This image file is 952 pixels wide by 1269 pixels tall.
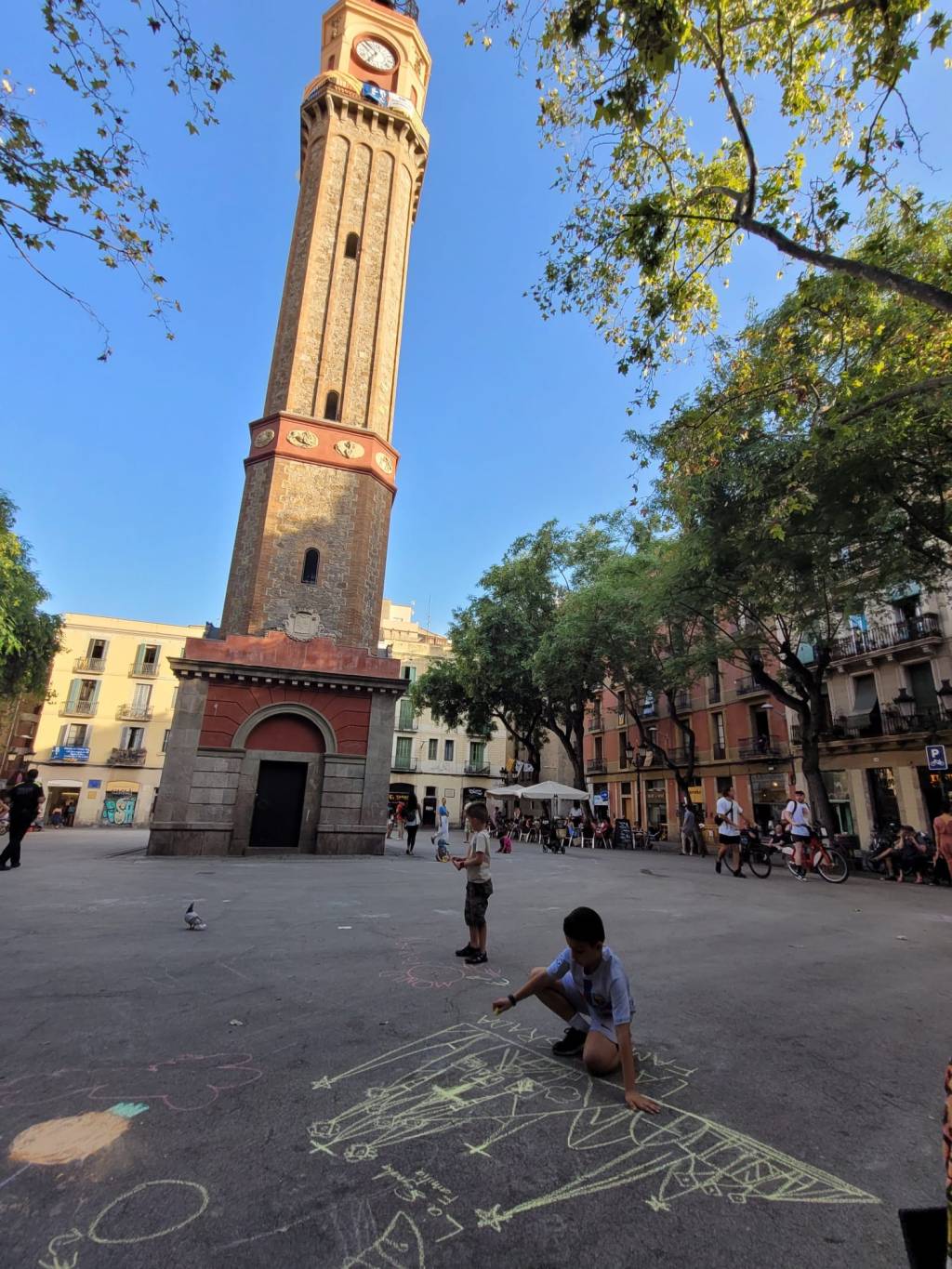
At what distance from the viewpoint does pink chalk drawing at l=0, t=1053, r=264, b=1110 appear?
9.27 feet

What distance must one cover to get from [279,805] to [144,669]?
27.1 meters

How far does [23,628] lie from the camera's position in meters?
25.0

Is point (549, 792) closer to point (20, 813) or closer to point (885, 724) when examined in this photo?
point (885, 724)

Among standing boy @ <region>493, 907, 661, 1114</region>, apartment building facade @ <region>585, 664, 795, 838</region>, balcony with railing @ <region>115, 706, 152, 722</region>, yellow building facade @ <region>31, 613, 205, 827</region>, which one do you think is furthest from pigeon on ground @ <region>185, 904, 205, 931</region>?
balcony with railing @ <region>115, 706, 152, 722</region>

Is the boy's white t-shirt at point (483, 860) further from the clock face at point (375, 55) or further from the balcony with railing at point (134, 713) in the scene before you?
the balcony with railing at point (134, 713)

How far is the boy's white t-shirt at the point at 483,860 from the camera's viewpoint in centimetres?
568

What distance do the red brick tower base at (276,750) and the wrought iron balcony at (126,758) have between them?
25.2m

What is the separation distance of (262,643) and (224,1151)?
1543 centimetres

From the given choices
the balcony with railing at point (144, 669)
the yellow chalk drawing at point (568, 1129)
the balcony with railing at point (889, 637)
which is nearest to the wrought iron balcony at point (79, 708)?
the balcony with railing at point (144, 669)

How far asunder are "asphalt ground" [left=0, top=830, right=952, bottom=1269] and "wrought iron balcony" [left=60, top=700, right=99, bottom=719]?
35914 millimetres

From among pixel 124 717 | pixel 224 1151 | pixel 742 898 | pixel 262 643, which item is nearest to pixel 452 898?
pixel 742 898

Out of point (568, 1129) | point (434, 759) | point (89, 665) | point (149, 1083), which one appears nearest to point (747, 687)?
point (434, 759)

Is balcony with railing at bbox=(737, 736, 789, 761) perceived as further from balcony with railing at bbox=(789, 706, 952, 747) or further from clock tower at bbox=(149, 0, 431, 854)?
clock tower at bbox=(149, 0, 431, 854)

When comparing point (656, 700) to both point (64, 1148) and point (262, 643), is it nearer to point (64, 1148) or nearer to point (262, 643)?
point (262, 643)
